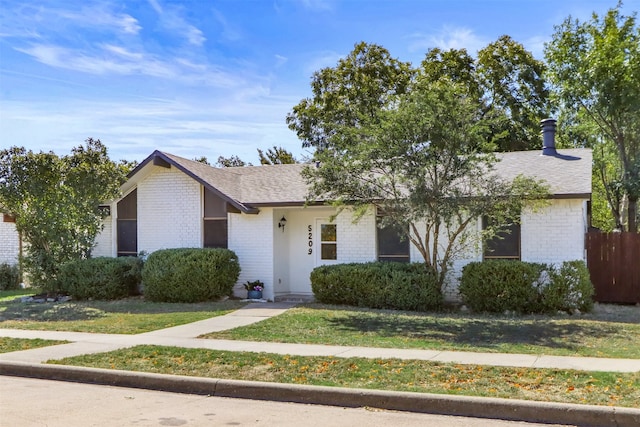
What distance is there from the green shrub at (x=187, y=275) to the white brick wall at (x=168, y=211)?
1.42m

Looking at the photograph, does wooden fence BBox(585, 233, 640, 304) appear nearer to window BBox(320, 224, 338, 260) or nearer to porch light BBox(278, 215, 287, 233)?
window BBox(320, 224, 338, 260)

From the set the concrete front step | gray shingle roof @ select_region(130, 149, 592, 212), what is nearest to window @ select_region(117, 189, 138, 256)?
gray shingle roof @ select_region(130, 149, 592, 212)

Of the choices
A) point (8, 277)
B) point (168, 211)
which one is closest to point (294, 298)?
point (168, 211)

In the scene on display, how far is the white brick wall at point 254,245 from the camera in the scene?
1706cm

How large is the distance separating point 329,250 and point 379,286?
3.17 metres

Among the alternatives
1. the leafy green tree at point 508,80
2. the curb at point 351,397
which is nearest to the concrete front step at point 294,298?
the curb at point 351,397

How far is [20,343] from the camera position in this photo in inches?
408

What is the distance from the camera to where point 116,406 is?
22.1 feet

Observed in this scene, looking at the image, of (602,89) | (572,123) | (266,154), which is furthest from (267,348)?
(266,154)

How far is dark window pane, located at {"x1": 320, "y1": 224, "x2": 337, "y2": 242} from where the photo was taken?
56.7ft

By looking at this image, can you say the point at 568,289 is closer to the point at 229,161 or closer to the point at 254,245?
the point at 254,245

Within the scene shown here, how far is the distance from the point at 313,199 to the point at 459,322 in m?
4.38

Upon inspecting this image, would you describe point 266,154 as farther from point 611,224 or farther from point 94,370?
point 94,370

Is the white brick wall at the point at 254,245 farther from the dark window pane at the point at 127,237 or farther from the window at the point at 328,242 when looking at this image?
the dark window pane at the point at 127,237
